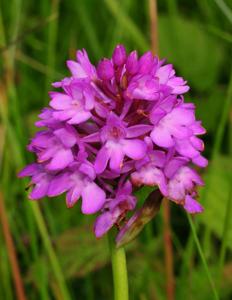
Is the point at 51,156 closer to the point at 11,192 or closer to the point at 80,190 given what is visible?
the point at 80,190

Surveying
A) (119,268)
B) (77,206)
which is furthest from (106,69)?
(77,206)

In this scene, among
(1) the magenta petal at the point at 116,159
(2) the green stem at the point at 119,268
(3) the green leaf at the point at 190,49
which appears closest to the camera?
(1) the magenta petal at the point at 116,159

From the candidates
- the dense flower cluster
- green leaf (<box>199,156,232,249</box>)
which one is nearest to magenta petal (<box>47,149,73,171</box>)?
the dense flower cluster

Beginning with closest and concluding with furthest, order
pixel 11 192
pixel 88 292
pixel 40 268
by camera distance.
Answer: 1. pixel 40 268
2. pixel 88 292
3. pixel 11 192

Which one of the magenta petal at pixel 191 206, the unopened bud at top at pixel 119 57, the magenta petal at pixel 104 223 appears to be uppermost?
the unopened bud at top at pixel 119 57

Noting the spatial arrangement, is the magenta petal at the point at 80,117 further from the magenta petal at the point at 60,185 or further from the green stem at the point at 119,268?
the green stem at the point at 119,268

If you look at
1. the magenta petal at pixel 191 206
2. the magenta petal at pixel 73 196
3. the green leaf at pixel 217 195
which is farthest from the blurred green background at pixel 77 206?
the magenta petal at pixel 73 196

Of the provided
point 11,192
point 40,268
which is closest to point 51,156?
point 40,268

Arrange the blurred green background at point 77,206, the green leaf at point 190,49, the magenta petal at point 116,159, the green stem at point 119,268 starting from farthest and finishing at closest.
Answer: the green leaf at point 190,49, the blurred green background at point 77,206, the green stem at point 119,268, the magenta petal at point 116,159

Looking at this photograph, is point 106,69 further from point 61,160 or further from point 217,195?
point 217,195
